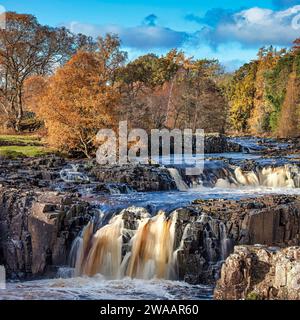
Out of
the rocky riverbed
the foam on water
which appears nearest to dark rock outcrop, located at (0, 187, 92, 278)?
the rocky riverbed

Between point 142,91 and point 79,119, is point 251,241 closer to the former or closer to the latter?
point 79,119

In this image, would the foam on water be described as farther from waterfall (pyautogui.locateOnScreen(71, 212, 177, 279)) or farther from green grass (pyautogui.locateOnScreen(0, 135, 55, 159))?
green grass (pyautogui.locateOnScreen(0, 135, 55, 159))

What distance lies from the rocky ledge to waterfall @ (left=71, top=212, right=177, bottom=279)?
10.6 ft

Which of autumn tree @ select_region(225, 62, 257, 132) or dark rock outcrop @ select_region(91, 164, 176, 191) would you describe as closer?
dark rock outcrop @ select_region(91, 164, 176, 191)

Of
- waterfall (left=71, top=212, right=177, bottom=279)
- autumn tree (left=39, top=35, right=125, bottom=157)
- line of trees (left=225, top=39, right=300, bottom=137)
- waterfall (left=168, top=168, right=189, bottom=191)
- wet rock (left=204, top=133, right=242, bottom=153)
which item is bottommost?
waterfall (left=71, top=212, right=177, bottom=279)

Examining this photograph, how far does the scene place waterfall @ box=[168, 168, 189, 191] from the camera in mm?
21781

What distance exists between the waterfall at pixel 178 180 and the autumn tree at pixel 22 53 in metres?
20.9

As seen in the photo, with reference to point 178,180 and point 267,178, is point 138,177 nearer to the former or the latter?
point 178,180

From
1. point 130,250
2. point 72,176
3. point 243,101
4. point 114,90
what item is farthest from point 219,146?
point 243,101

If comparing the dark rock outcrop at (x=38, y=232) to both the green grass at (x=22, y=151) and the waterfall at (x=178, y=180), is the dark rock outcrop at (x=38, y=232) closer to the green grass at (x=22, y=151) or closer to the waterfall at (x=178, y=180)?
the waterfall at (x=178, y=180)

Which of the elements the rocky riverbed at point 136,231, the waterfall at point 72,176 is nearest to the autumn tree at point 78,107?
the waterfall at point 72,176

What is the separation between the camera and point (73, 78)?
1105 inches
